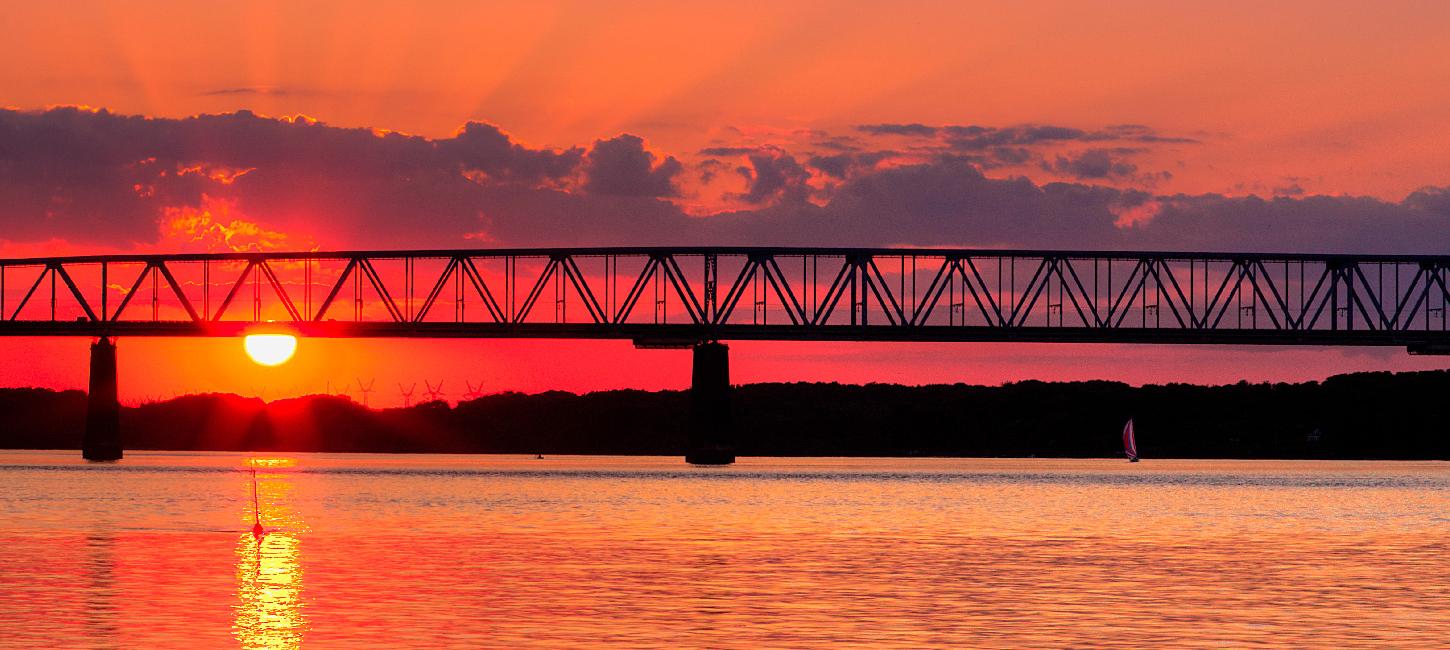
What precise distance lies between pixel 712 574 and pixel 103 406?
153102mm

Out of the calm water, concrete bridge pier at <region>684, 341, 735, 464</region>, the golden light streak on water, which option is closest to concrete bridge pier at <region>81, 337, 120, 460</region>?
concrete bridge pier at <region>684, 341, 735, 464</region>

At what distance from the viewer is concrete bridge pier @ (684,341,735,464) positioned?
17212 cm

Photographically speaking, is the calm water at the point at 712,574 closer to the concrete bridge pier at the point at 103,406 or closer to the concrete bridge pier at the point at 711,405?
the concrete bridge pier at the point at 711,405

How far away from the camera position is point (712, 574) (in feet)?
160

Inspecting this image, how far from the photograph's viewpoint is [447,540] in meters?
63.6

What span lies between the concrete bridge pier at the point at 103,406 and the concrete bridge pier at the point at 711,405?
52.3m

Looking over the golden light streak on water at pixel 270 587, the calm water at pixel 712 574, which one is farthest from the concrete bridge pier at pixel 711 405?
the golden light streak on water at pixel 270 587

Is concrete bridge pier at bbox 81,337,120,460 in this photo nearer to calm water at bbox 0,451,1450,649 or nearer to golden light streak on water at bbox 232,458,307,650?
calm water at bbox 0,451,1450,649

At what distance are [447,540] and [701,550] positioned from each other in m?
9.22

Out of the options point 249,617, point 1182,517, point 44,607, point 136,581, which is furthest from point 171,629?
point 1182,517

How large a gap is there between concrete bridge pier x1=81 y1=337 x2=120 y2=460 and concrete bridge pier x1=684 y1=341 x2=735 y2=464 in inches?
2061

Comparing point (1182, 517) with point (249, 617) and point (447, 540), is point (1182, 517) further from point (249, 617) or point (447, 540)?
point (249, 617)

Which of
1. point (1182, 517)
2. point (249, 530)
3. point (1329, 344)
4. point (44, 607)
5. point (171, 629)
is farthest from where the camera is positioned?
point (1329, 344)

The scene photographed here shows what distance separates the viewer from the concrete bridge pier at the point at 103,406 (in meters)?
186
